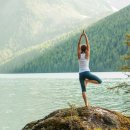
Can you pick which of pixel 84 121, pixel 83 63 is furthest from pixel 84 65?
pixel 84 121

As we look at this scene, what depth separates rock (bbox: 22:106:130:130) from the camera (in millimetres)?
12672

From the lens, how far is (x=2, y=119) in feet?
213

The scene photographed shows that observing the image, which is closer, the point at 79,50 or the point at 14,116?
the point at 79,50

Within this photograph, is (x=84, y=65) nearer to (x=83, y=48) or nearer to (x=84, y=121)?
(x=83, y=48)

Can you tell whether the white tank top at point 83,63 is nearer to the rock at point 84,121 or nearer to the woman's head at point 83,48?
the woman's head at point 83,48

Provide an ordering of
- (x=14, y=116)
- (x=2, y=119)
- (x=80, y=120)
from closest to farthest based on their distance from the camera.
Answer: (x=80, y=120), (x=2, y=119), (x=14, y=116)

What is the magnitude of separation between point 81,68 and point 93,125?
102 inches

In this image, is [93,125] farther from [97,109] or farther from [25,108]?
[25,108]

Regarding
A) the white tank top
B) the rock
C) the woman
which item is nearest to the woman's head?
the woman

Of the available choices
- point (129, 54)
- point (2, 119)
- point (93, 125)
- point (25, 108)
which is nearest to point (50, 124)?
point (93, 125)

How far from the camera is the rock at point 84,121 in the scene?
Answer: 12.7m

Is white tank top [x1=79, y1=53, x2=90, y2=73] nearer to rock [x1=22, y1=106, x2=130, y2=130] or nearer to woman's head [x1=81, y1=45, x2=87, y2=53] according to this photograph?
woman's head [x1=81, y1=45, x2=87, y2=53]

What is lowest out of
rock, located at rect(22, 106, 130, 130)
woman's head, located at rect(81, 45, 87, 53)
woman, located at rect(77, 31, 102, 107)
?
rock, located at rect(22, 106, 130, 130)

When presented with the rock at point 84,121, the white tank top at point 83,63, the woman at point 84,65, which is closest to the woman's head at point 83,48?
the woman at point 84,65
